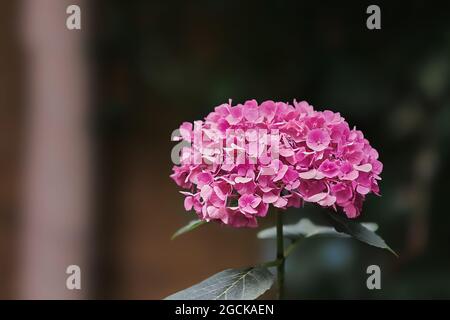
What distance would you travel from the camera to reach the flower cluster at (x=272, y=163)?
0.60 metres

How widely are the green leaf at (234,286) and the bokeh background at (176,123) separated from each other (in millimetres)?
666

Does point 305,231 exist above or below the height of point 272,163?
below
